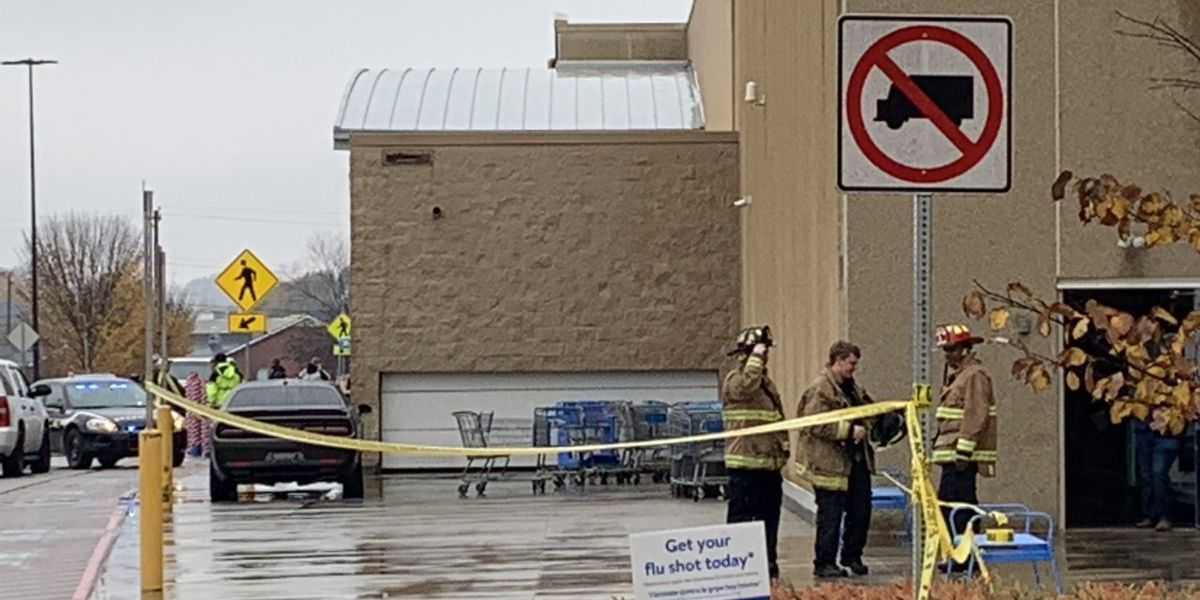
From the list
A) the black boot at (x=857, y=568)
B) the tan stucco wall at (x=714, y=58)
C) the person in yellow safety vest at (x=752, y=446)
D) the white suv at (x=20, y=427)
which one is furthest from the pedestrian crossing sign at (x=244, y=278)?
the black boot at (x=857, y=568)

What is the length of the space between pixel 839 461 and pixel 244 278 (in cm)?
1411

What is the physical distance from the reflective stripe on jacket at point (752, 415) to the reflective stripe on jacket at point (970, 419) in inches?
46.1

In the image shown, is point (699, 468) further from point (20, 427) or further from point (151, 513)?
point (20, 427)

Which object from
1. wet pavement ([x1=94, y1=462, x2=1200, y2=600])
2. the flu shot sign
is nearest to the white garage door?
wet pavement ([x1=94, y1=462, x2=1200, y2=600])

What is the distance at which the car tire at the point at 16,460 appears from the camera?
30188mm

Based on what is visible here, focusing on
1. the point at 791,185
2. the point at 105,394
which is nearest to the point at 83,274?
the point at 105,394

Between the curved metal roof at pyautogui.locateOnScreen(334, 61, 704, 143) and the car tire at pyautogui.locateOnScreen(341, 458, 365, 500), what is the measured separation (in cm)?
720

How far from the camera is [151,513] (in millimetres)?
13539

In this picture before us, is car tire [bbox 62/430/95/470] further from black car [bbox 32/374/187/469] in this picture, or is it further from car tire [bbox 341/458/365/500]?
car tire [bbox 341/458/365/500]

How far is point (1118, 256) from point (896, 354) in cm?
205

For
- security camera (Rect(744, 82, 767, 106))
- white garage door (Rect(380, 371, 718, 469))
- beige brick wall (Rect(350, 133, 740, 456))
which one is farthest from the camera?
white garage door (Rect(380, 371, 718, 469))

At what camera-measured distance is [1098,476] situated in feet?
57.4

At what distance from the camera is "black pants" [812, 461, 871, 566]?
14.0 metres

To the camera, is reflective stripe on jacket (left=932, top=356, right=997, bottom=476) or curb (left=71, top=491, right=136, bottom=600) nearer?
reflective stripe on jacket (left=932, top=356, right=997, bottom=476)
